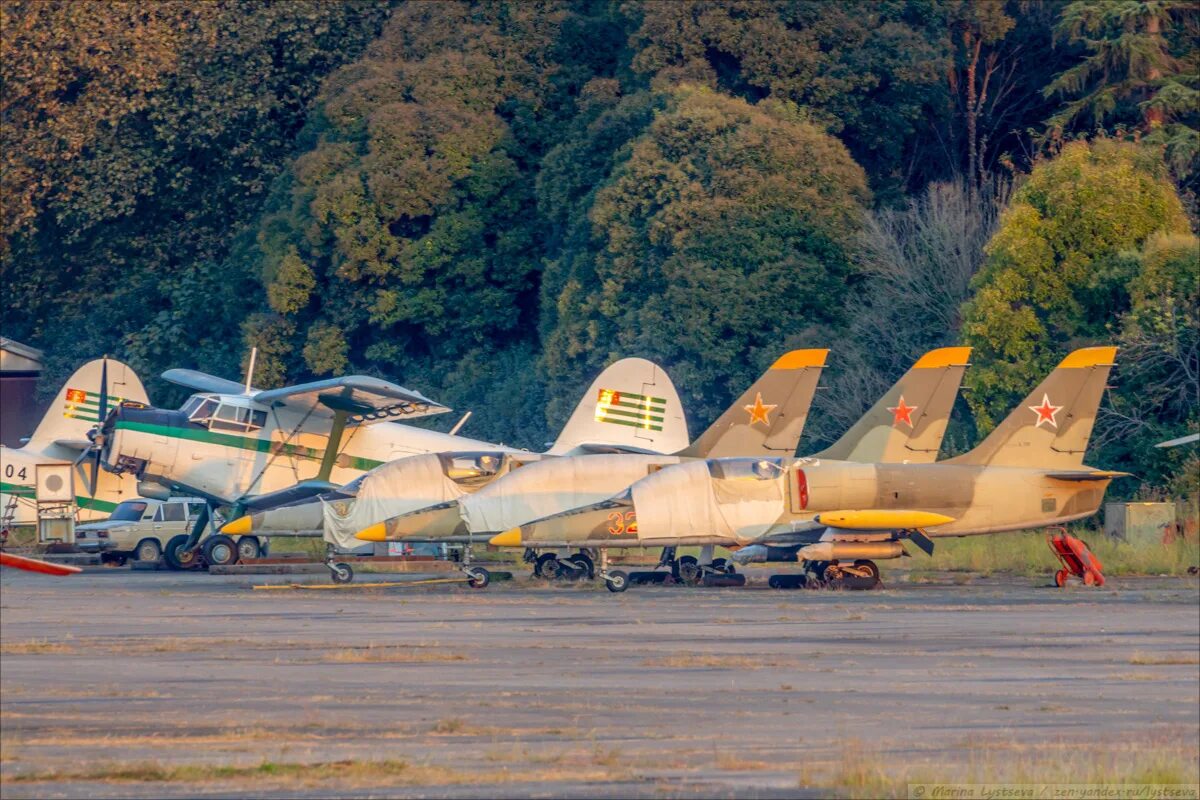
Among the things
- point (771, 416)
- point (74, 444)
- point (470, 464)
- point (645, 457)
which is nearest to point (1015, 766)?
point (645, 457)

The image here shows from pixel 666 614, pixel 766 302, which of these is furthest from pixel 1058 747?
pixel 766 302

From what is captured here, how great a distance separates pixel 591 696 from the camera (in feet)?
42.3

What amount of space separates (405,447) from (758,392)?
7472 millimetres

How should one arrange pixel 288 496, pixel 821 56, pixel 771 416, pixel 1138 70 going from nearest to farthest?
pixel 771 416 < pixel 288 496 < pixel 1138 70 < pixel 821 56

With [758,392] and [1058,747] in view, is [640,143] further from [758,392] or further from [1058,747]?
[1058,747]

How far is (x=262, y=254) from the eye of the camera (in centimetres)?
4838

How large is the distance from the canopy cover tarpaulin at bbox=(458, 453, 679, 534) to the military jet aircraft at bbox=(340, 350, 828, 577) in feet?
0.09

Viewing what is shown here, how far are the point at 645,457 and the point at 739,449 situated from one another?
2020 mm

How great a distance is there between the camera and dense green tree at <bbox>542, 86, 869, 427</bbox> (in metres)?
37.8

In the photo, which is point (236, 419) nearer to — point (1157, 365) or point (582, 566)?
point (582, 566)

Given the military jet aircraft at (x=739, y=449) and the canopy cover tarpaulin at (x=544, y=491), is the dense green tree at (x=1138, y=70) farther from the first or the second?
the canopy cover tarpaulin at (x=544, y=491)

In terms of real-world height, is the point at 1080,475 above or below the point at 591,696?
above

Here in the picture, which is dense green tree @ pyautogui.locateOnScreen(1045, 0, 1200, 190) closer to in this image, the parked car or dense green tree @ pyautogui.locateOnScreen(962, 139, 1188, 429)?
dense green tree @ pyautogui.locateOnScreen(962, 139, 1188, 429)

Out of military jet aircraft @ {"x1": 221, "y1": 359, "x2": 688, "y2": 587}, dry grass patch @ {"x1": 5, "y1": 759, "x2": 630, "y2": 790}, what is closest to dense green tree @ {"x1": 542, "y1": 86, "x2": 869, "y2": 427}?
military jet aircraft @ {"x1": 221, "y1": 359, "x2": 688, "y2": 587}
